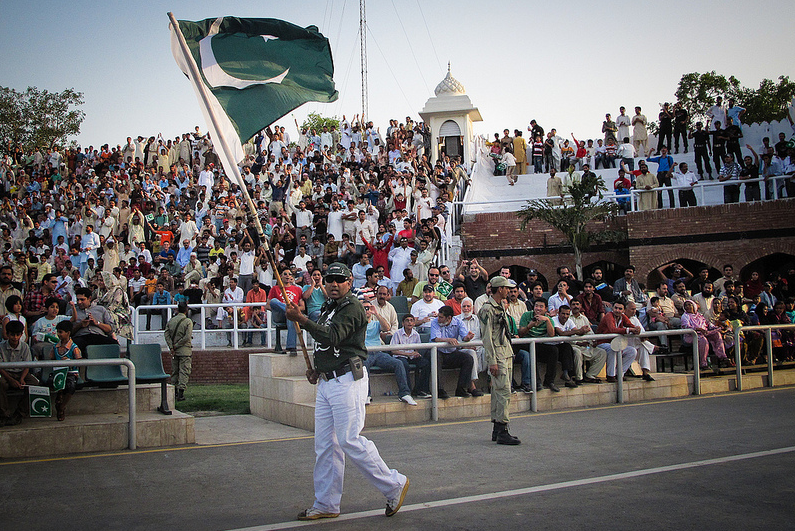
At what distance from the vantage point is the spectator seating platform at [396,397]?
412 inches

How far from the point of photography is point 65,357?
969 centimetres

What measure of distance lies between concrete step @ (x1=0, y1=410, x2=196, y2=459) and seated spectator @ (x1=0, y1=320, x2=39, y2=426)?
145 millimetres

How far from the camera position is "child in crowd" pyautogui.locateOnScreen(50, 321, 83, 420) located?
9.16 meters

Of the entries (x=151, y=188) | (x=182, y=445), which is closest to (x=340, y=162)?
(x=151, y=188)

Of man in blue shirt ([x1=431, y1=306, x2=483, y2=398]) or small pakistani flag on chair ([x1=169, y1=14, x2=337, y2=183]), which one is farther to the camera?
man in blue shirt ([x1=431, y1=306, x2=483, y2=398])

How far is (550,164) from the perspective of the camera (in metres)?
29.1

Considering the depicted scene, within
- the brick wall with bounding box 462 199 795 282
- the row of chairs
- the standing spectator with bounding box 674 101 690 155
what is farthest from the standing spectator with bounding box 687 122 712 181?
the row of chairs

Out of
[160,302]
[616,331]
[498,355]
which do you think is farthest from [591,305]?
[160,302]

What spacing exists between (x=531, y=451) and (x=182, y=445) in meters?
4.21

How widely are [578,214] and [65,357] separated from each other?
15.3m

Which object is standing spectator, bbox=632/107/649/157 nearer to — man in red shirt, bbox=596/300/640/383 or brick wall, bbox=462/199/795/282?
brick wall, bbox=462/199/795/282

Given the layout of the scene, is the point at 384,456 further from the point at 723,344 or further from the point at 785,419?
the point at 723,344

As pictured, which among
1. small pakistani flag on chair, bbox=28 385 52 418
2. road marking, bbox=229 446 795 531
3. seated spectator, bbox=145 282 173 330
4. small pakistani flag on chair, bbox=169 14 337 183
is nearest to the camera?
road marking, bbox=229 446 795 531

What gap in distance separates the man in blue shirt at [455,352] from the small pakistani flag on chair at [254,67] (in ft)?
13.6
